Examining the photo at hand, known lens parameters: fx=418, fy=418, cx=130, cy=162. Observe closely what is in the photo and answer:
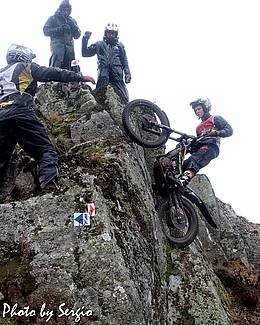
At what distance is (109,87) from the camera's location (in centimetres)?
1272

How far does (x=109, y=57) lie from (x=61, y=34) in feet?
8.66

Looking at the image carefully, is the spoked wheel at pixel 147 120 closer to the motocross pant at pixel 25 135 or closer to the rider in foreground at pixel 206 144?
the rider in foreground at pixel 206 144

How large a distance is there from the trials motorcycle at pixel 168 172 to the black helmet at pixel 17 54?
2867mm

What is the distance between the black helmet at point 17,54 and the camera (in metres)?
8.77

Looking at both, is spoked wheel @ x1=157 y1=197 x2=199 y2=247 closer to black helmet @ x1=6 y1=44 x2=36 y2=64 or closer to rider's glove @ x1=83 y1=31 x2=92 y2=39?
black helmet @ x1=6 y1=44 x2=36 y2=64

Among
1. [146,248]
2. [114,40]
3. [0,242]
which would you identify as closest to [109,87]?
[114,40]

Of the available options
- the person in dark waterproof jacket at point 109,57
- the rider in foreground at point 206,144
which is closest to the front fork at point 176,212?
the rider in foreground at point 206,144

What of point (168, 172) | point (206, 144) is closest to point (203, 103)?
point (206, 144)

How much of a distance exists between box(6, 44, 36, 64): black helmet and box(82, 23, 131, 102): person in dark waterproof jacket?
411 cm

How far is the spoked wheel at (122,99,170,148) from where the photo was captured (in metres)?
10.8

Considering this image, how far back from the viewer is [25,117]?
8.09m

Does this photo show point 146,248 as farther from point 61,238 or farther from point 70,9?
point 70,9

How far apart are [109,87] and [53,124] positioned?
2.22 m

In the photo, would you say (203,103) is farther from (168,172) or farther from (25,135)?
(25,135)
